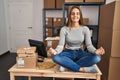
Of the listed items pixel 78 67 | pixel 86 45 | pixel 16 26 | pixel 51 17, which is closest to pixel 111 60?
pixel 86 45

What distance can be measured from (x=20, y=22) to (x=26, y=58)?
3.47 metres

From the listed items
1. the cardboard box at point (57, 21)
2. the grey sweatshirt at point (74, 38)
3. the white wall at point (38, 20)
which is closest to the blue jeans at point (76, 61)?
the grey sweatshirt at point (74, 38)

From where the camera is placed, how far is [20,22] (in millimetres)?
4945

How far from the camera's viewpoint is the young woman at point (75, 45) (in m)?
1.65

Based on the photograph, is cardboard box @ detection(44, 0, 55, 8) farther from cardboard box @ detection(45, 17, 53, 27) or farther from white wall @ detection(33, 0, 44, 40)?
white wall @ detection(33, 0, 44, 40)

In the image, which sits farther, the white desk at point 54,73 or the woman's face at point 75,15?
the woman's face at point 75,15

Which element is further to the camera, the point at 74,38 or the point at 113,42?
the point at 113,42

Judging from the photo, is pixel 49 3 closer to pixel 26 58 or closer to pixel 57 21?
pixel 57 21

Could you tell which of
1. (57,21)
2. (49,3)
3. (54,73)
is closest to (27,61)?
(54,73)

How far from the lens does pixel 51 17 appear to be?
4289 mm

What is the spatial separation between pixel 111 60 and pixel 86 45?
474 millimetres

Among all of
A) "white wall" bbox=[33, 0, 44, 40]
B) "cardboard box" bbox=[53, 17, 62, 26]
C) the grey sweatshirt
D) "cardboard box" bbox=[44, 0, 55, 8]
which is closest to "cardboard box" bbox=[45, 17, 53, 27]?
"cardboard box" bbox=[53, 17, 62, 26]

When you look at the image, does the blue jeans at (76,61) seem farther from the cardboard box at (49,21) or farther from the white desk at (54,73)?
the cardboard box at (49,21)

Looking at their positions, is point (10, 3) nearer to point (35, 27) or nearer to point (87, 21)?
point (35, 27)
